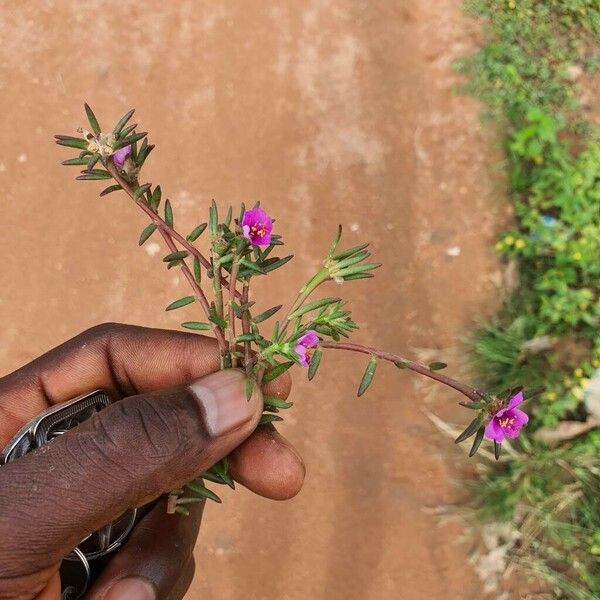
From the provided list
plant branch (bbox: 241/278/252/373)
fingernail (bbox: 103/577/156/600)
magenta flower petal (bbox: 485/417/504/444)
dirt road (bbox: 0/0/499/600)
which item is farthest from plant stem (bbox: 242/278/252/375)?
dirt road (bbox: 0/0/499/600)

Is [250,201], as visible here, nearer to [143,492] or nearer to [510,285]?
[510,285]

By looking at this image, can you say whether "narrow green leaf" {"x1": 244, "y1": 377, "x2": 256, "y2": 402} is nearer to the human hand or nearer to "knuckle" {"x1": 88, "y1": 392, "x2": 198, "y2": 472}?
the human hand

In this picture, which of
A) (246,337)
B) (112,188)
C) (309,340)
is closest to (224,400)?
(246,337)

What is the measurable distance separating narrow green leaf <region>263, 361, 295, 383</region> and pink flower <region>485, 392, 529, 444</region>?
0.54m

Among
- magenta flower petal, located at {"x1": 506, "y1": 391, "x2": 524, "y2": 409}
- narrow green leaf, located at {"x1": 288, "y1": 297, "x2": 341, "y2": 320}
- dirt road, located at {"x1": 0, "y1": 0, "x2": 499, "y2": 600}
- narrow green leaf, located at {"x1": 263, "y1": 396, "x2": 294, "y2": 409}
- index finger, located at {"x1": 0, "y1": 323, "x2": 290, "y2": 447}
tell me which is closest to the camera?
magenta flower petal, located at {"x1": 506, "y1": 391, "x2": 524, "y2": 409}

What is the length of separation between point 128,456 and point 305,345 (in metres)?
0.52

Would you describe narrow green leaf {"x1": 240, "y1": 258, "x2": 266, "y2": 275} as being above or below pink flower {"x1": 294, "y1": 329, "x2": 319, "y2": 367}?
above

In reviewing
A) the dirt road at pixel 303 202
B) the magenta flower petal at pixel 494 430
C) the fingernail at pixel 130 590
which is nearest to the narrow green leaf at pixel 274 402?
the magenta flower petal at pixel 494 430

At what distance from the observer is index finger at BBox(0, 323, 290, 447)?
255cm

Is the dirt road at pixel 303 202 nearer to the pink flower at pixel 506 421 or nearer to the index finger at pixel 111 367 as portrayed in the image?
the index finger at pixel 111 367

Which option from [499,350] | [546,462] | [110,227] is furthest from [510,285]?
[110,227]

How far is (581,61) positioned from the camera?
14.5ft

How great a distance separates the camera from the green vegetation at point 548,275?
146 inches

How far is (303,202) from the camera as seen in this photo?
169 inches
